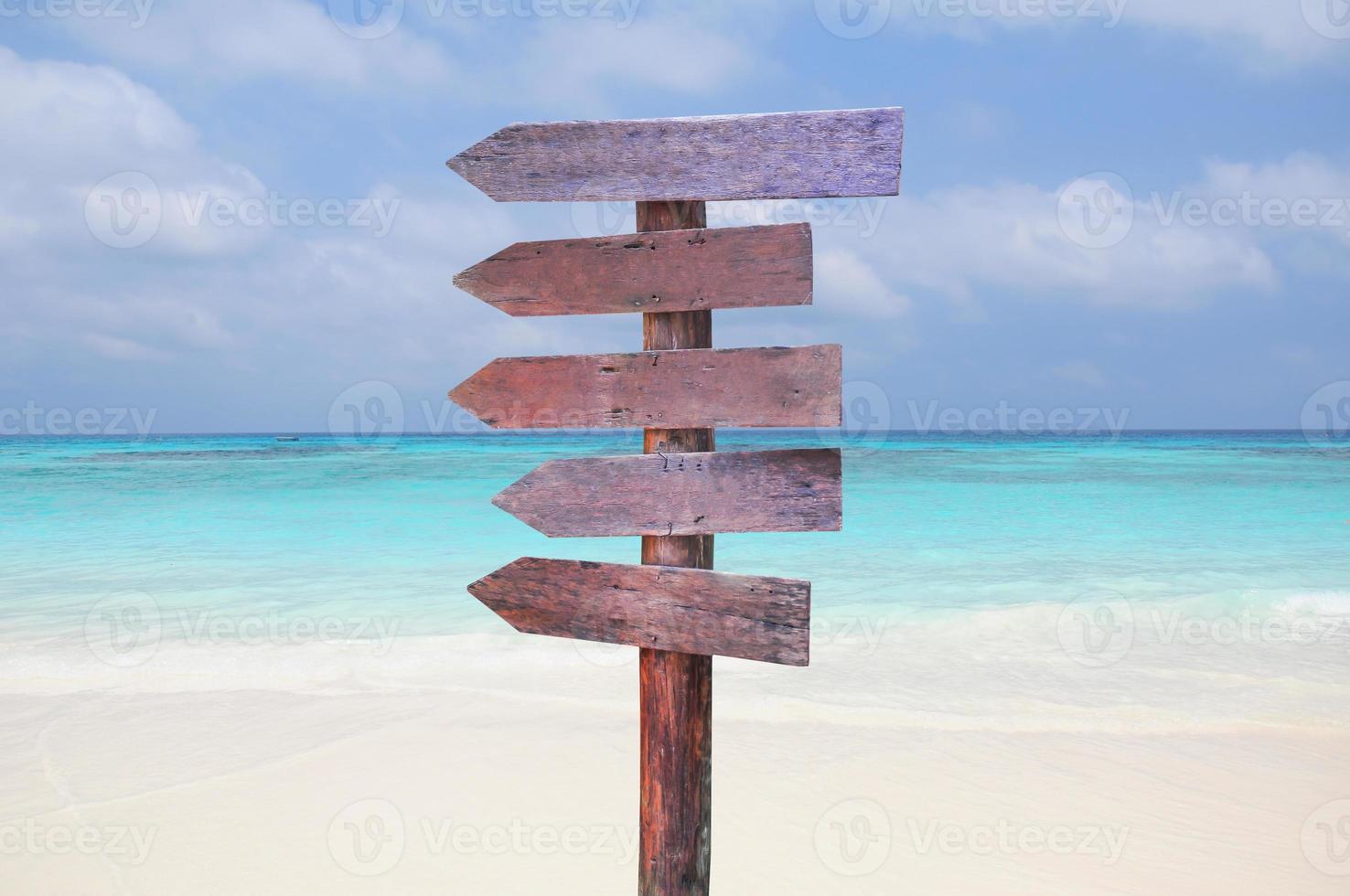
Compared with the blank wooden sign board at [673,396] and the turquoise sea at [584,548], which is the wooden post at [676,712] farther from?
the turquoise sea at [584,548]

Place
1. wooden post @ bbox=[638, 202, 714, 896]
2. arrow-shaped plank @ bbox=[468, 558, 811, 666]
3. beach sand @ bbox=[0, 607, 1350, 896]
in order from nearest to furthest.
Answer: arrow-shaped plank @ bbox=[468, 558, 811, 666], wooden post @ bbox=[638, 202, 714, 896], beach sand @ bbox=[0, 607, 1350, 896]

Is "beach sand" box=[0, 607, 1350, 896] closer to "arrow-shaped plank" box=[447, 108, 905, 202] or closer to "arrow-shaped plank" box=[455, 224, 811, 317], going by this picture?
"arrow-shaped plank" box=[455, 224, 811, 317]

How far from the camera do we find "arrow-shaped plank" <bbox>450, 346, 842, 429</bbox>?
239 centimetres

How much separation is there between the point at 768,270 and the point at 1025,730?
4.29 meters

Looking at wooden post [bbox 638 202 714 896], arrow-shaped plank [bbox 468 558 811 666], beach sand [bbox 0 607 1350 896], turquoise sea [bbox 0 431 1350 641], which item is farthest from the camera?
turquoise sea [bbox 0 431 1350 641]

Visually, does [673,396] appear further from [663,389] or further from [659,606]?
[659,606]

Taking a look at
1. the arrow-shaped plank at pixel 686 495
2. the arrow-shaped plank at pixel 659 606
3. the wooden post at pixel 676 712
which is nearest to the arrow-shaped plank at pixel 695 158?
the wooden post at pixel 676 712

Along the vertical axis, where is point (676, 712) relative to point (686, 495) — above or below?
below

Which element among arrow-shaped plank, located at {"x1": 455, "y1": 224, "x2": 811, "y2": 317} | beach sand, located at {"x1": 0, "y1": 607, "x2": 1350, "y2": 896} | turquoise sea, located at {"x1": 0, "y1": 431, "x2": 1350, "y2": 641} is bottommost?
beach sand, located at {"x1": 0, "y1": 607, "x2": 1350, "y2": 896}

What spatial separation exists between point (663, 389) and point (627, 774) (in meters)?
2.97

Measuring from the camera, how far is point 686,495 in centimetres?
248

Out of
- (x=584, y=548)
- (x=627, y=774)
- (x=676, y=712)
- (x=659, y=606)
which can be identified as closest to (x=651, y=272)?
(x=659, y=606)

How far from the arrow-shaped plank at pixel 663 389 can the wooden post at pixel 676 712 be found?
0.36 feet

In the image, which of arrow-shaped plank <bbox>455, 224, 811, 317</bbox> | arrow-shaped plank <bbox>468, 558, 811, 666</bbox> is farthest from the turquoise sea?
arrow-shaped plank <bbox>455, 224, 811, 317</bbox>
